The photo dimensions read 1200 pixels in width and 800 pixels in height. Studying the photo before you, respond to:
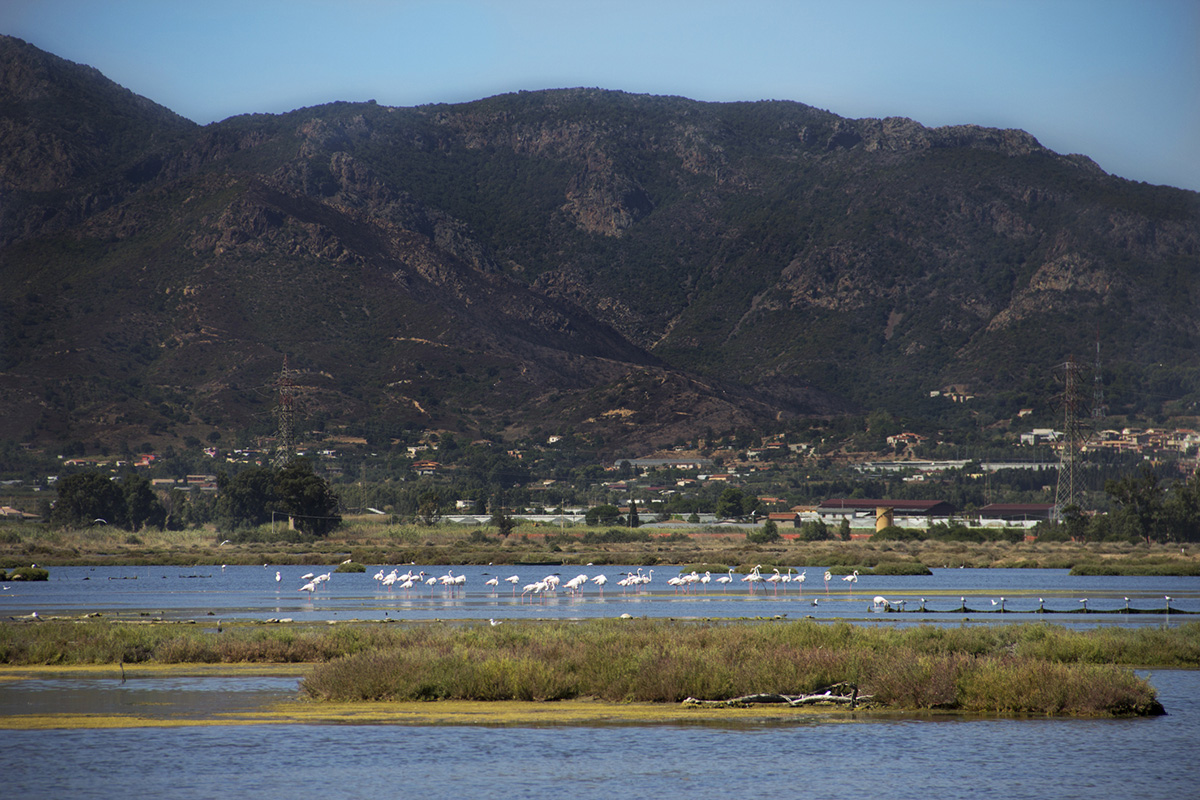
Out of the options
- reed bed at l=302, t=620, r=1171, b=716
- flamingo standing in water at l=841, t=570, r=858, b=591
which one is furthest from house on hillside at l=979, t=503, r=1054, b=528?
reed bed at l=302, t=620, r=1171, b=716

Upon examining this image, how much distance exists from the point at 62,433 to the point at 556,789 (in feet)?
493

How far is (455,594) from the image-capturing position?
57.5 metres

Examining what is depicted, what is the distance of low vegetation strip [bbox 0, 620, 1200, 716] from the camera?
23422 millimetres

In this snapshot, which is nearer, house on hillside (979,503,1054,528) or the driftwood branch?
the driftwood branch

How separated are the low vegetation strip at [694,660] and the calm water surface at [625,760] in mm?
989

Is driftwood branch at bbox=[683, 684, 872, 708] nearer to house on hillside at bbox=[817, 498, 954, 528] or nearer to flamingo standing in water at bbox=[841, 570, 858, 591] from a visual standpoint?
flamingo standing in water at bbox=[841, 570, 858, 591]

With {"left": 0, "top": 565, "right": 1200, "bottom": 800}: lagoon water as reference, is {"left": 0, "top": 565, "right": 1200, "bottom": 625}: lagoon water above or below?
below

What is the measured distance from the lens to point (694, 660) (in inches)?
985

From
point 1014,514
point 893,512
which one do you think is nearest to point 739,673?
point 893,512

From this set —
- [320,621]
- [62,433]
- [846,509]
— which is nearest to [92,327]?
[62,433]

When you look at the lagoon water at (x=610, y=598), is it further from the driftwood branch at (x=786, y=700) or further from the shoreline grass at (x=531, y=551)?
the driftwood branch at (x=786, y=700)

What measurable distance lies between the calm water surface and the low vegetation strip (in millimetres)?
989

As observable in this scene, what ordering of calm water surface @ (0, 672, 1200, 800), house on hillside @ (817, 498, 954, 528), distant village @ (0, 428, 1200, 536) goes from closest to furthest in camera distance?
calm water surface @ (0, 672, 1200, 800)
house on hillside @ (817, 498, 954, 528)
distant village @ (0, 428, 1200, 536)

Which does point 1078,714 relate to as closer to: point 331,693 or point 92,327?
point 331,693
